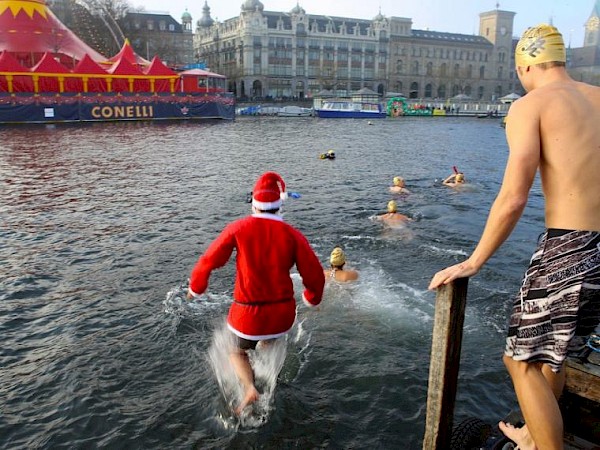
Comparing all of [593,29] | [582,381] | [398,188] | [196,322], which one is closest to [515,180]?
[582,381]

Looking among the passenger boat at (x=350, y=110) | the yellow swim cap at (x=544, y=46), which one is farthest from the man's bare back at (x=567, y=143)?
the passenger boat at (x=350, y=110)

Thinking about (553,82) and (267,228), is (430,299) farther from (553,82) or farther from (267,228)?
(553,82)

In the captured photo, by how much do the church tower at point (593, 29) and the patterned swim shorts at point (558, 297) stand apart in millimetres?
170452

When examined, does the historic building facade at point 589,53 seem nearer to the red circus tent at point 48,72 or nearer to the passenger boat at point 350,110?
the passenger boat at point 350,110

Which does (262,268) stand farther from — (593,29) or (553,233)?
(593,29)

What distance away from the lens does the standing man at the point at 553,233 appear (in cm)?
265

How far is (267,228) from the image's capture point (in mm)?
3979

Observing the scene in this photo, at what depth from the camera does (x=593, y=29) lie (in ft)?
488

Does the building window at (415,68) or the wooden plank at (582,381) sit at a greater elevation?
the building window at (415,68)

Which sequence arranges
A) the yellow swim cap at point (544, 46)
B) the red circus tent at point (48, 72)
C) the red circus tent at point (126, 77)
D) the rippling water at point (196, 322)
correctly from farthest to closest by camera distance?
the red circus tent at point (126, 77) → the red circus tent at point (48, 72) → the rippling water at point (196, 322) → the yellow swim cap at point (544, 46)

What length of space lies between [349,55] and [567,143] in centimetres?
11954

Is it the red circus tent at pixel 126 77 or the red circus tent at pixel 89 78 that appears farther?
the red circus tent at pixel 126 77

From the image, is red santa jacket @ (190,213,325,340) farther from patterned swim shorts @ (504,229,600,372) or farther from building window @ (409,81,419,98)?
building window @ (409,81,419,98)

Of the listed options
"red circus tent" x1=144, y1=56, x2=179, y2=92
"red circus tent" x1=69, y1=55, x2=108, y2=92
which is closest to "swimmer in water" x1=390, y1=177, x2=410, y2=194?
"red circus tent" x1=69, y1=55, x2=108, y2=92
